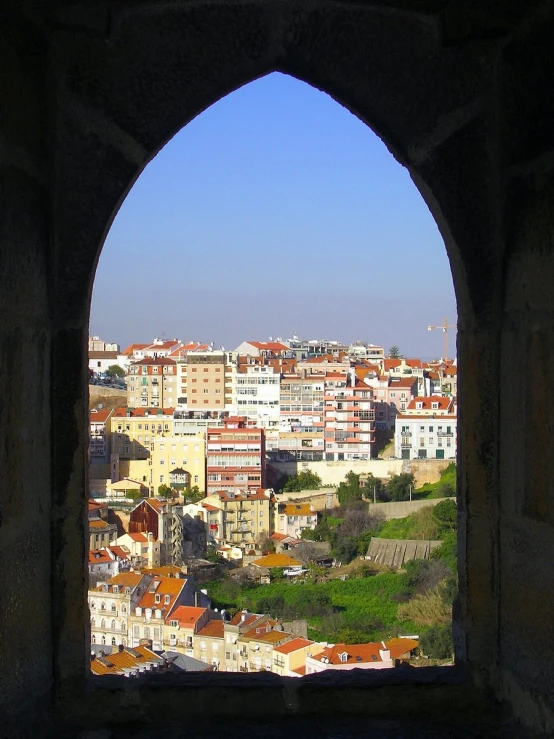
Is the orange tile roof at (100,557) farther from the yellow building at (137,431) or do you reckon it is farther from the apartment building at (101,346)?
the apartment building at (101,346)

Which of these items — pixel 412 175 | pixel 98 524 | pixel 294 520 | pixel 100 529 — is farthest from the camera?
pixel 294 520

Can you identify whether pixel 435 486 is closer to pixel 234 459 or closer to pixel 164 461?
pixel 234 459

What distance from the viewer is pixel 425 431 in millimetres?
32438

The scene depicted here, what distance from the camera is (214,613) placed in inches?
589

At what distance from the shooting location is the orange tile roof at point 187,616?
13328mm

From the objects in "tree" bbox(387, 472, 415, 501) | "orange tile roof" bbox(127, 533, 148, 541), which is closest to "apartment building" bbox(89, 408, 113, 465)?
"tree" bbox(387, 472, 415, 501)

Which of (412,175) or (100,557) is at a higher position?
(412,175)

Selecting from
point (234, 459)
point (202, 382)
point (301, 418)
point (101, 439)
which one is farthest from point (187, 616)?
point (202, 382)

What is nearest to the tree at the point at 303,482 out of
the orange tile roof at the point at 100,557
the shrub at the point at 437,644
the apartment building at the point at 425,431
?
the apartment building at the point at 425,431

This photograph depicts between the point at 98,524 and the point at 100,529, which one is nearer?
the point at 100,529

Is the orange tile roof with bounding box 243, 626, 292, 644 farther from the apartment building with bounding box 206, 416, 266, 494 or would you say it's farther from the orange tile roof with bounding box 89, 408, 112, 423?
the orange tile roof with bounding box 89, 408, 112, 423

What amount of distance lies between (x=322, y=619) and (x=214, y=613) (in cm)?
246

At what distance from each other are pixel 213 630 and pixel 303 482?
18502 mm

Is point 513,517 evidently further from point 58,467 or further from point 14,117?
point 14,117
